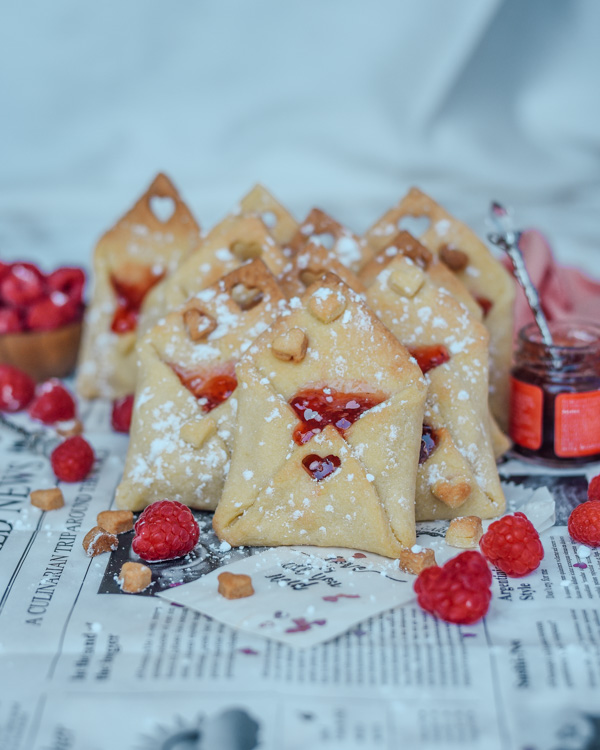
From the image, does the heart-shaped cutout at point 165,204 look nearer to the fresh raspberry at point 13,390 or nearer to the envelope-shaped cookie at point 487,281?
the fresh raspberry at point 13,390

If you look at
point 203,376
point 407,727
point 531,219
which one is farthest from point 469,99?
point 407,727

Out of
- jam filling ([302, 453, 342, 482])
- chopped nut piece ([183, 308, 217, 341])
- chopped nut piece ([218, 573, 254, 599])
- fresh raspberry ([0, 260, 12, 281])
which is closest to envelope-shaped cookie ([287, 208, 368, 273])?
chopped nut piece ([183, 308, 217, 341])

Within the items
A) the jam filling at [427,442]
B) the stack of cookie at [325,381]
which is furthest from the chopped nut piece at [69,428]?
the jam filling at [427,442]

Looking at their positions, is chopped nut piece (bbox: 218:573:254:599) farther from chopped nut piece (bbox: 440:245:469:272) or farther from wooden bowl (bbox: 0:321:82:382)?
wooden bowl (bbox: 0:321:82:382)

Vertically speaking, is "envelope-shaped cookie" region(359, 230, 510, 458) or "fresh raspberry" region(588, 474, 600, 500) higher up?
"envelope-shaped cookie" region(359, 230, 510, 458)

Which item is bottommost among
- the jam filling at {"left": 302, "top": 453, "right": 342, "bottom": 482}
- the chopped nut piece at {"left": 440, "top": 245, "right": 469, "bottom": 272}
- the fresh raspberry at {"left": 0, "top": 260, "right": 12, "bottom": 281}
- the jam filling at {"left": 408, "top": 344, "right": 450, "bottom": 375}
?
the jam filling at {"left": 302, "top": 453, "right": 342, "bottom": 482}
